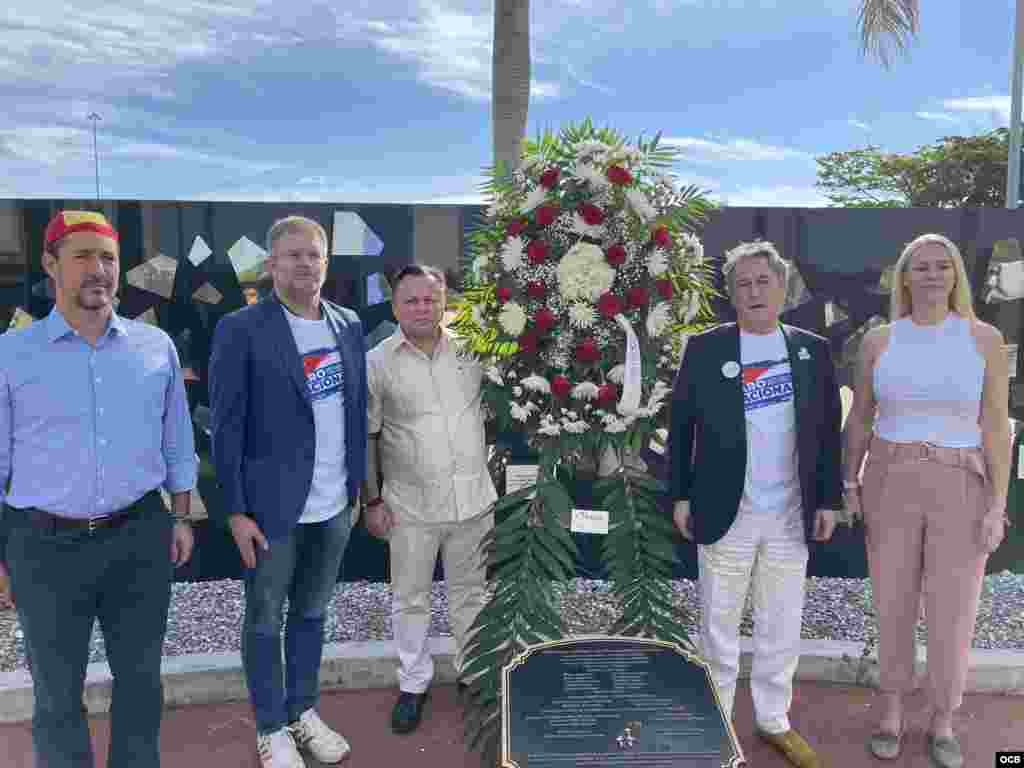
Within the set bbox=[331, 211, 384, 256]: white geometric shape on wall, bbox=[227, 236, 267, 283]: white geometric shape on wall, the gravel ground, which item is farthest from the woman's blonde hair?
bbox=[227, 236, 267, 283]: white geometric shape on wall

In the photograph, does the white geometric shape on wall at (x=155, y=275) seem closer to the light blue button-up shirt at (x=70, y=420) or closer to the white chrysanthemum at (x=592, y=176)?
the light blue button-up shirt at (x=70, y=420)

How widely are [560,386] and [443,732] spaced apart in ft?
5.55

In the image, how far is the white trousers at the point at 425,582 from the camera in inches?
138

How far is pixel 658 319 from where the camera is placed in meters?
3.20

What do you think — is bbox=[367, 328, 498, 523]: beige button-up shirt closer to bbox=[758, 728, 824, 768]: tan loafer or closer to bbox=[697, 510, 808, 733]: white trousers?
bbox=[697, 510, 808, 733]: white trousers

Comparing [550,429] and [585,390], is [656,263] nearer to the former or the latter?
[585,390]

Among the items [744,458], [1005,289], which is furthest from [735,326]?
[1005,289]

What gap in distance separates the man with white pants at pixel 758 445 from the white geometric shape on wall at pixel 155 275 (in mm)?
3488

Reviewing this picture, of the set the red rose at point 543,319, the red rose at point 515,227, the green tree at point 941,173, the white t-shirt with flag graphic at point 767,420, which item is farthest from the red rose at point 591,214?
the green tree at point 941,173

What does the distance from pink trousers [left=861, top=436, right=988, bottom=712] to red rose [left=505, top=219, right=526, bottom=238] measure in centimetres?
169

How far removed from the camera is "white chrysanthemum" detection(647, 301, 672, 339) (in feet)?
10.5

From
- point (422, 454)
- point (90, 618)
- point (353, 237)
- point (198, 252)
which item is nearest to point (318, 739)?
point (90, 618)

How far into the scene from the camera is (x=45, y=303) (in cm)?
500

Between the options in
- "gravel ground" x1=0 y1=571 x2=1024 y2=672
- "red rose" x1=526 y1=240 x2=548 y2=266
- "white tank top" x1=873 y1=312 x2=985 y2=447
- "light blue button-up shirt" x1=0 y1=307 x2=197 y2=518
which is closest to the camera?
"light blue button-up shirt" x1=0 y1=307 x2=197 y2=518
